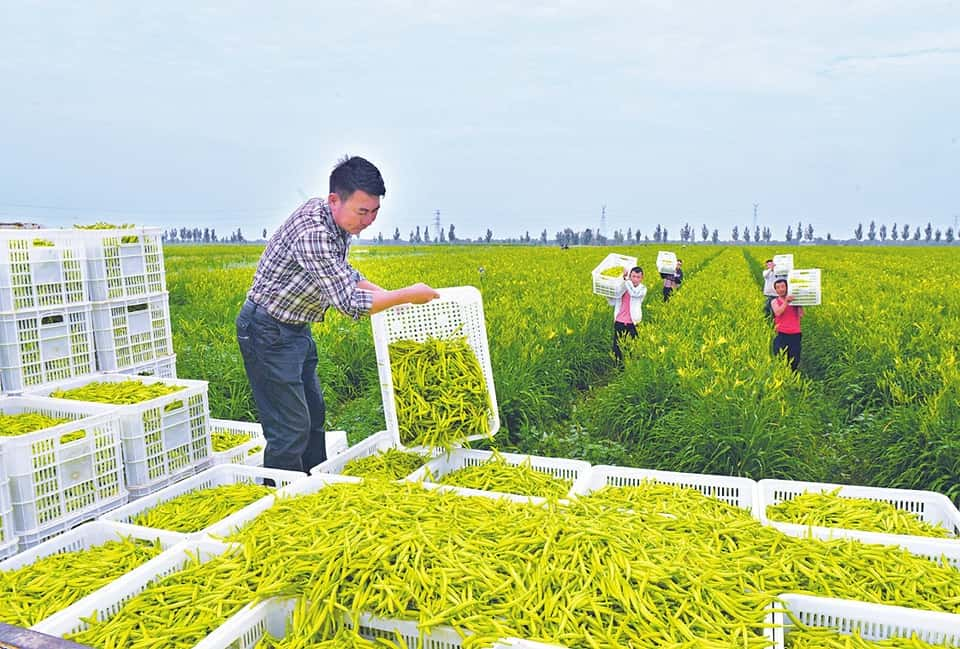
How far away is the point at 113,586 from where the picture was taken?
2457 millimetres

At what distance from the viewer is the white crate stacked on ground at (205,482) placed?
333 cm

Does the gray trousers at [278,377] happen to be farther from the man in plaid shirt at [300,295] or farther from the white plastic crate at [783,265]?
the white plastic crate at [783,265]

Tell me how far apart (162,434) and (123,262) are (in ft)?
4.33

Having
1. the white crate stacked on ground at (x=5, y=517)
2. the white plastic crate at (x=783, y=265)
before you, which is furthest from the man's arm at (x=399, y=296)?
the white plastic crate at (x=783, y=265)

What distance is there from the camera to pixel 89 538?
10.2 ft

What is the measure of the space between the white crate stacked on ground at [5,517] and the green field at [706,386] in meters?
3.44

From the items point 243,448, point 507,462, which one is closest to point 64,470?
point 243,448

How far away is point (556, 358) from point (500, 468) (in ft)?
11.6

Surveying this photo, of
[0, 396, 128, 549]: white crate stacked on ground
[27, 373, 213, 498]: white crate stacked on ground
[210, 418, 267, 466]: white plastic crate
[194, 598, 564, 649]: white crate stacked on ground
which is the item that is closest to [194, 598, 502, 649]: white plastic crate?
[194, 598, 564, 649]: white crate stacked on ground

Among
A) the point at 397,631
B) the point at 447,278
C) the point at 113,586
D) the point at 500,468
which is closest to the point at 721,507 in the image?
the point at 500,468

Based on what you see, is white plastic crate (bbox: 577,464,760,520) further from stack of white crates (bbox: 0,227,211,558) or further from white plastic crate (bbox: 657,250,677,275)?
white plastic crate (bbox: 657,250,677,275)

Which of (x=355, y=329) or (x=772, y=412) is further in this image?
(x=355, y=329)

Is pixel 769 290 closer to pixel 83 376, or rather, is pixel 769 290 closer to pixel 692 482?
pixel 692 482

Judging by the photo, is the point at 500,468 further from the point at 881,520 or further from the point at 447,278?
the point at 447,278
